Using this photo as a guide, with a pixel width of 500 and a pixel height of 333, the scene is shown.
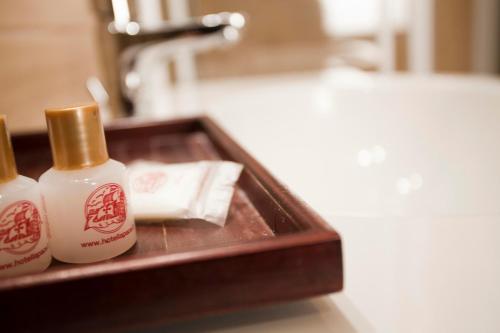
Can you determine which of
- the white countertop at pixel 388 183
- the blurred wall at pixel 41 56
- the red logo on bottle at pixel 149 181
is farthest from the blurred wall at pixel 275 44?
the red logo on bottle at pixel 149 181

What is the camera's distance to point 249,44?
4.82 ft

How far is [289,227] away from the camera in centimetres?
26

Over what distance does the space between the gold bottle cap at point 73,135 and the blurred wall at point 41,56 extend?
12.2 inches

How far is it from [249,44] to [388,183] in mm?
960

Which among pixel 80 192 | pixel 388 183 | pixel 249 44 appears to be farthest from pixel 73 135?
pixel 249 44

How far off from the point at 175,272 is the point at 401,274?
14cm

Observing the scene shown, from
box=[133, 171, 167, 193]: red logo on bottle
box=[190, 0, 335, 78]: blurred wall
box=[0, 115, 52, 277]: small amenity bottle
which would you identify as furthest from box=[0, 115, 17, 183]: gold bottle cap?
box=[190, 0, 335, 78]: blurred wall

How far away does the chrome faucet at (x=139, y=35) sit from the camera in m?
0.65

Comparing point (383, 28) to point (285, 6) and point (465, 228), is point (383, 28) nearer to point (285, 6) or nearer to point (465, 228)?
point (285, 6)

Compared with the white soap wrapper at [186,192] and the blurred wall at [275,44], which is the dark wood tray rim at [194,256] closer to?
the white soap wrapper at [186,192]

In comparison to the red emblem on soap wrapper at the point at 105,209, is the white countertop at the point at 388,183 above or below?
below

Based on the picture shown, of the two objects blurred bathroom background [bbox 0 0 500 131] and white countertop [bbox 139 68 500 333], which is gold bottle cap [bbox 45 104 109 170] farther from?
blurred bathroom background [bbox 0 0 500 131]

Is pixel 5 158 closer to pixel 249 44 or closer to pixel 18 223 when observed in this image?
pixel 18 223

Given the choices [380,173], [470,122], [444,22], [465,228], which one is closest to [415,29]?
[444,22]
